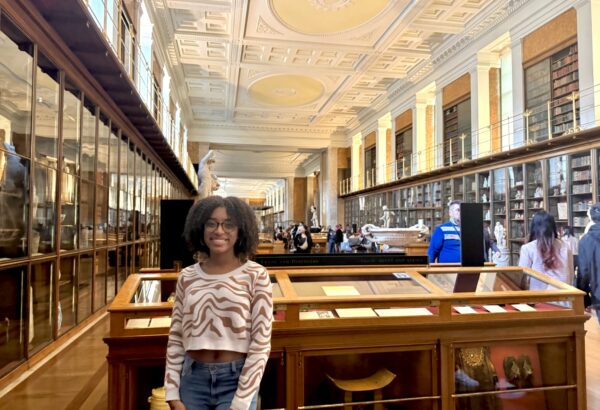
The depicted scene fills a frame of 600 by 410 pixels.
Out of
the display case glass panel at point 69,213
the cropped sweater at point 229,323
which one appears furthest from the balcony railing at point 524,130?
the display case glass panel at point 69,213

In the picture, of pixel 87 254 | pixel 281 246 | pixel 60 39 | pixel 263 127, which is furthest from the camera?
pixel 263 127

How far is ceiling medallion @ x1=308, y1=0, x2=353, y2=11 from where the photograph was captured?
34.4 feet

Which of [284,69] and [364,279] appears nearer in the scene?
[364,279]

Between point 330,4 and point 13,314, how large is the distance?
32.9 feet

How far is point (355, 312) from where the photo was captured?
2365 mm

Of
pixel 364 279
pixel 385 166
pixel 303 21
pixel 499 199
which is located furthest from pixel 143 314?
pixel 385 166

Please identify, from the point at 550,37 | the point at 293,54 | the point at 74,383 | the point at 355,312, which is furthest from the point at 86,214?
the point at 293,54

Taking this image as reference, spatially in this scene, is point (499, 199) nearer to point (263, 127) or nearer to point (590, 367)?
point (590, 367)

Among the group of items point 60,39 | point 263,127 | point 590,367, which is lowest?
point 590,367

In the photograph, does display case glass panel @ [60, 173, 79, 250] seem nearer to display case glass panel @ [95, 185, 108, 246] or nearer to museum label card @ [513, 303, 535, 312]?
display case glass panel @ [95, 185, 108, 246]

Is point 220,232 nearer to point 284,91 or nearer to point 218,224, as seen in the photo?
point 218,224

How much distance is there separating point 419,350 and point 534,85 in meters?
9.37

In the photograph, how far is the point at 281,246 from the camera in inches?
521

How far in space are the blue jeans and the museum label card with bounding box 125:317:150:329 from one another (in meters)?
0.77
